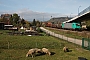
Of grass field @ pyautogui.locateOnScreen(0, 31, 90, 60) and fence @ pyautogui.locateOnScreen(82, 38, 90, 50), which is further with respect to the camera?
fence @ pyautogui.locateOnScreen(82, 38, 90, 50)

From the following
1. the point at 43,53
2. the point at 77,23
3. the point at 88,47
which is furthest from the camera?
the point at 77,23

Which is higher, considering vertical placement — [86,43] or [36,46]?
[86,43]

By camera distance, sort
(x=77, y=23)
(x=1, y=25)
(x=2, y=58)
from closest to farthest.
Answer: (x=2, y=58) < (x=77, y=23) < (x=1, y=25)

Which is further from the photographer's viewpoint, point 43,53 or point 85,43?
point 85,43

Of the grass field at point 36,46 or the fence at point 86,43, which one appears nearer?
the grass field at point 36,46

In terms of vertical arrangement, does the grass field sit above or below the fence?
below

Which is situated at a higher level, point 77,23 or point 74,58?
point 77,23

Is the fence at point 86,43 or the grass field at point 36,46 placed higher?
the fence at point 86,43

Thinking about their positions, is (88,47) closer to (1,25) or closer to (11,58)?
(11,58)

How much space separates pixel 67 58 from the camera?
53.6ft

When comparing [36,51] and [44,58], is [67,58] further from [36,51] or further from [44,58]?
[36,51]

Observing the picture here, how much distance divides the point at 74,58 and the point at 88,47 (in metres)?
6.27

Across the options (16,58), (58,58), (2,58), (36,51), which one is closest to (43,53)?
(36,51)

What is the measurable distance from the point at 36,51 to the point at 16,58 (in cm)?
262
